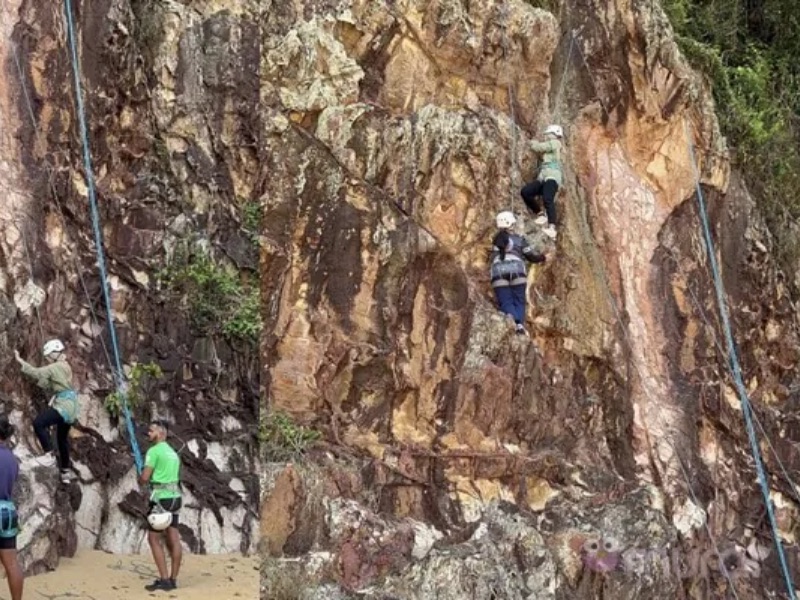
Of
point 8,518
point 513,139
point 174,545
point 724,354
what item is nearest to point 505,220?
point 513,139

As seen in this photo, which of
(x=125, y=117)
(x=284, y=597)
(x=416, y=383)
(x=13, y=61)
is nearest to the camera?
(x=284, y=597)

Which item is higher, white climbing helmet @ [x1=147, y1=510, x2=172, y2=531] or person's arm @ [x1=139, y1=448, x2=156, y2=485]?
person's arm @ [x1=139, y1=448, x2=156, y2=485]

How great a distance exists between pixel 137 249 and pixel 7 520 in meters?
4.66

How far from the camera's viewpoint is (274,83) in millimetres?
9086

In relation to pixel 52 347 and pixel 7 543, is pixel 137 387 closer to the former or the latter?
pixel 52 347

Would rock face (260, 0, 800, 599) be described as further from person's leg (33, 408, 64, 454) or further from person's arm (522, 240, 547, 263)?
person's leg (33, 408, 64, 454)

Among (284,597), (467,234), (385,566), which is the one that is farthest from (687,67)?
(284,597)

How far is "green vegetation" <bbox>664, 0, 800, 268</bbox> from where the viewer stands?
1077 centimetres

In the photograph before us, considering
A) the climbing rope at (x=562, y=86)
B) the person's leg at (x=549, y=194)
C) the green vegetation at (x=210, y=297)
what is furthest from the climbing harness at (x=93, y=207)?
the climbing rope at (x=562, y=86)

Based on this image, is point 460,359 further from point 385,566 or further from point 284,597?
point 284,597

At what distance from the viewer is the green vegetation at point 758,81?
10766 mm

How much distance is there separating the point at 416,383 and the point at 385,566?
1569 mm

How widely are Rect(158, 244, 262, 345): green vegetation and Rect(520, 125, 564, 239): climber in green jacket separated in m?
3.69

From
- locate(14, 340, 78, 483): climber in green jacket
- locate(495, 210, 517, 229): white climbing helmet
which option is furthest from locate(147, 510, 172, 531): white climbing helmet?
locate(495, 210, 517, 229): white climbing helmet
